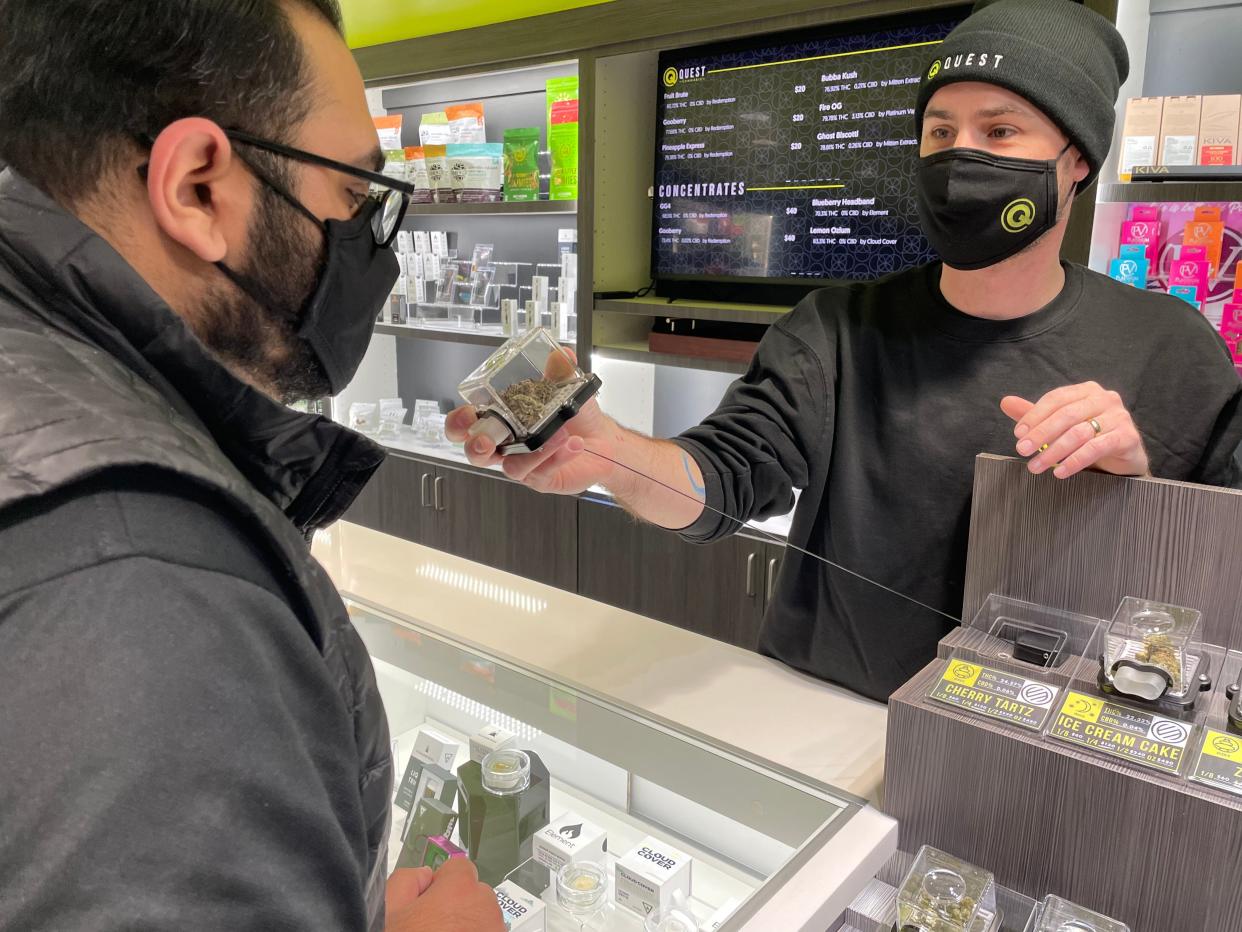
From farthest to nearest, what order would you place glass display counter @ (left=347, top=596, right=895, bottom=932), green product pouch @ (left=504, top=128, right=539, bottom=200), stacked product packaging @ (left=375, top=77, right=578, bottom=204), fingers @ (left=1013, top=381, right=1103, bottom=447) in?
1. green product pouch @ (left=504, top=128, right=539, bottom=200)
2. stacked product packaging @ (left=375, top=77, right=578, bottom=204)
3. fingers @ (left=1013, top=381, right=1103, bottom=447)
4. glass display counter @ (left=347, top=596, right=895, bottom=932)

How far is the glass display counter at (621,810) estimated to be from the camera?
966 millimetres

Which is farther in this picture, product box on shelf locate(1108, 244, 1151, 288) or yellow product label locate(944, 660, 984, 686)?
product box on shelf locate(1108, 244, 1151, 288)

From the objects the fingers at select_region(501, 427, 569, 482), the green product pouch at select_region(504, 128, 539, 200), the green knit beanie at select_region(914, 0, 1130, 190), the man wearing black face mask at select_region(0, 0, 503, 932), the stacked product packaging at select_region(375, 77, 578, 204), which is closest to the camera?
the man wearing black face mask at select_region(0, 0, 503, 932)

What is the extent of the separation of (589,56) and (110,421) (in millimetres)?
2817

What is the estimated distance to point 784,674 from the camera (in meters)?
1.46

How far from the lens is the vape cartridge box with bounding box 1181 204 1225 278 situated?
223 cm

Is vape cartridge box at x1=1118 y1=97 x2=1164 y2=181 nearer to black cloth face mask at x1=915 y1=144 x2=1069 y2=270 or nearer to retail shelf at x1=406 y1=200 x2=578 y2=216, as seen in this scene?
black cloth face mask at x1=915 y1=144 x2=1069 y2=270

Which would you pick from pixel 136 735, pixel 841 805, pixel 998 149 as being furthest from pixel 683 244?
pixel 136 735

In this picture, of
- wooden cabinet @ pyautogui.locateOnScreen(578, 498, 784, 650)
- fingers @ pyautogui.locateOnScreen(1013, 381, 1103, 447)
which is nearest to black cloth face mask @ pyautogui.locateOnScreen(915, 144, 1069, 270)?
fingers @ pyautogui.locateOnScreen(1013, 381, 1103, 447)

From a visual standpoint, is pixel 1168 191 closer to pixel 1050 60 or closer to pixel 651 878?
pixel 1050 60

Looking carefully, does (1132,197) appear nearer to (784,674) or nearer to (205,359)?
(784,674)

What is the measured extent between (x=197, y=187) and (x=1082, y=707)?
942 mm

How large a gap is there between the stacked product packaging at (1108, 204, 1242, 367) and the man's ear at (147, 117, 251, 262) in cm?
218

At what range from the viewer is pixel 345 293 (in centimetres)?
89
